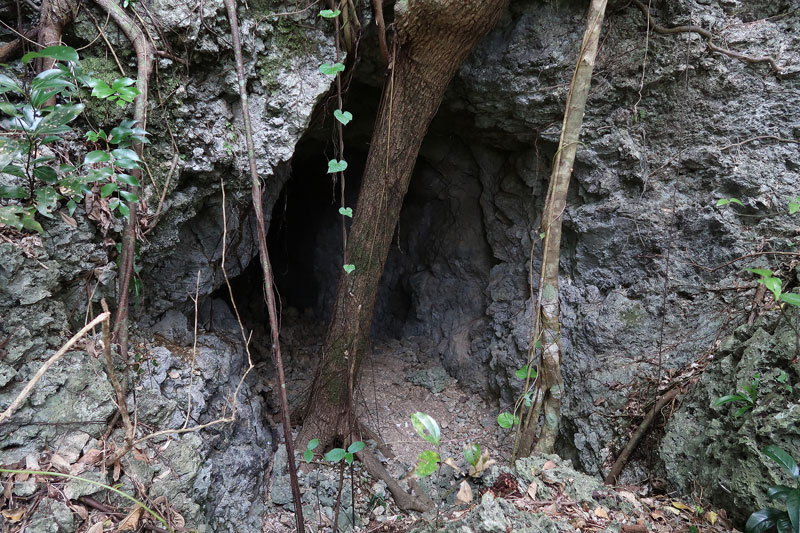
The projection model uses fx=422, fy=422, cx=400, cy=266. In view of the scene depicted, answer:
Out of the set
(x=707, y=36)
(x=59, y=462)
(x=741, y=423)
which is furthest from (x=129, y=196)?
(x=707, y=36)

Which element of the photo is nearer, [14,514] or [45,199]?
[14,514]

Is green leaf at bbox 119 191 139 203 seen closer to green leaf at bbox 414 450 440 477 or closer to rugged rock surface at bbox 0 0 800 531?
→ rugged rock surface at bbox 0 0 800 531

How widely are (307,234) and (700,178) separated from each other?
4688 millimetres

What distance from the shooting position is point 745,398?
6.17 ft

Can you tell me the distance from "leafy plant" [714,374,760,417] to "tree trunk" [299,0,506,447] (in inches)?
70.7

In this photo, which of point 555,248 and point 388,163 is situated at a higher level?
point 388,163

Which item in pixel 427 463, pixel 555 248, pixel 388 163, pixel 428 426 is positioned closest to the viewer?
pixel 428 426

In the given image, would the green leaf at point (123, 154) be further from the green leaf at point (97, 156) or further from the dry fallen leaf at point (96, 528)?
the dry fallen leaf at point (96, 528)

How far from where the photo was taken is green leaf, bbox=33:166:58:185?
1594mm

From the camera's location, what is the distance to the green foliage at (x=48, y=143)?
147 centimetres

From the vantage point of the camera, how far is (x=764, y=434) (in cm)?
175

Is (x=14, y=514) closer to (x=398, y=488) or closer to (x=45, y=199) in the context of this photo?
(x=45, y=199)

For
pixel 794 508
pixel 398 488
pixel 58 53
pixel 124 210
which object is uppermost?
pixel 58 53

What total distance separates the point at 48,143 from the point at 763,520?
3.11m
